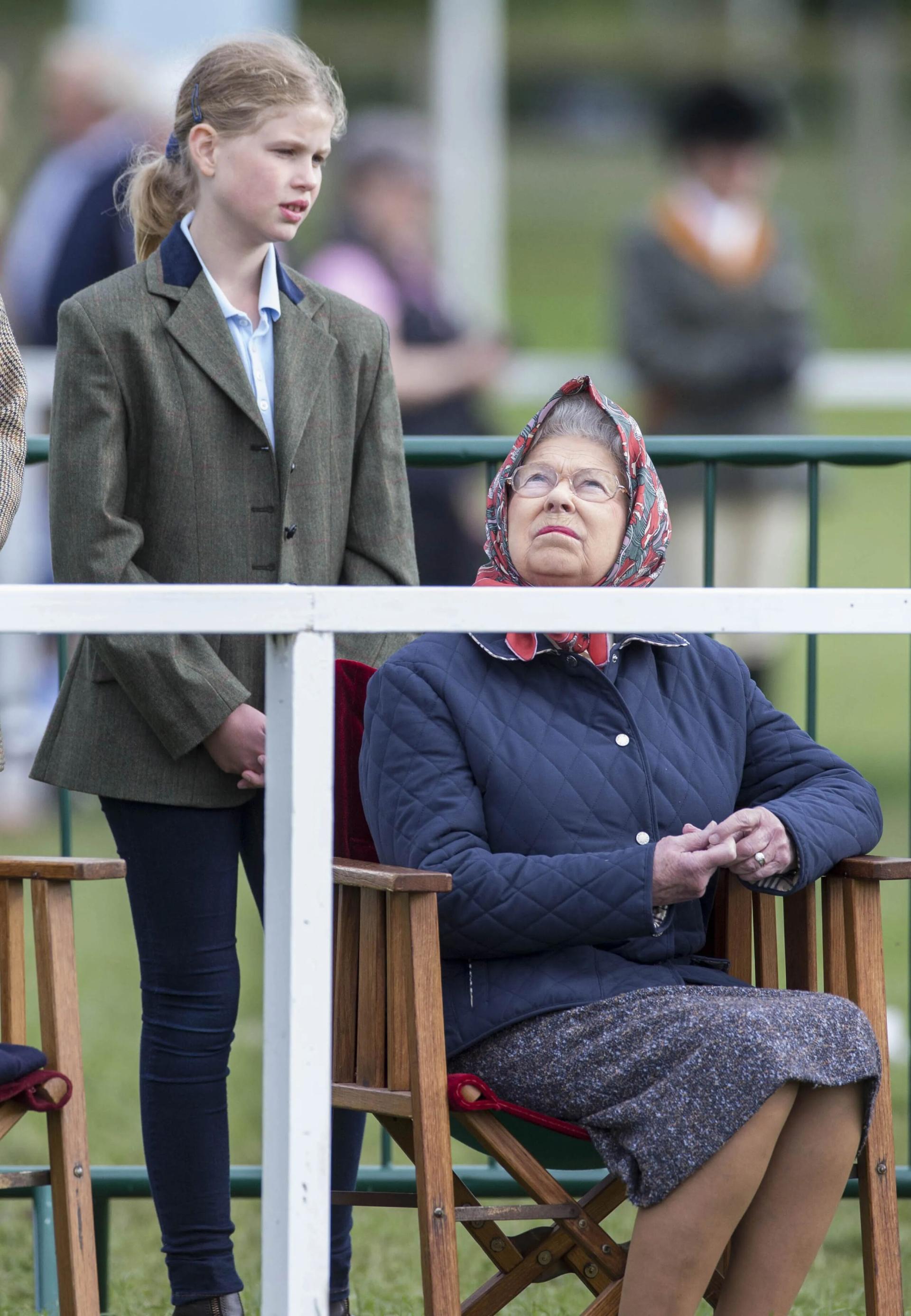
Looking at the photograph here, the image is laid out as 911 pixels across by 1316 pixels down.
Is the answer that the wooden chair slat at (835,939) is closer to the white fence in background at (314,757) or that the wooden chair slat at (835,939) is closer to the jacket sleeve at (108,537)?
the white fence in background at (314,757)

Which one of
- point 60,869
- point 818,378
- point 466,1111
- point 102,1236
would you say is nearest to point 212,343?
point 60,869

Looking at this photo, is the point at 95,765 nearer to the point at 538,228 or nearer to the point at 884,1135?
the point at 884,1135

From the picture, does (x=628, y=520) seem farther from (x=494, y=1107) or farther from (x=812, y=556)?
(x=812, y=556)

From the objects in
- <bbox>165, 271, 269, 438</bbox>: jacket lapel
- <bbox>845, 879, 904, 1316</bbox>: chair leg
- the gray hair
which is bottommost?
<bbox>845, 879, 904, 1316</bbox>: chair leg

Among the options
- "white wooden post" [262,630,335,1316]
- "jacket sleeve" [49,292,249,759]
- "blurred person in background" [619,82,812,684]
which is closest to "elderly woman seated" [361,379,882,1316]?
"jacket sleeve" [49,292,249,759]

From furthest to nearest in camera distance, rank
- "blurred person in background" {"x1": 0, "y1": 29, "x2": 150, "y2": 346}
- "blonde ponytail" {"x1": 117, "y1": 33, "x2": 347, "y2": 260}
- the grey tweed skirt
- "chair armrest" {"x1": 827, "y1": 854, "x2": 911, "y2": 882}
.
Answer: "blurred person in background" {"x1": 0, "y1": 29, "x2": 150, "y2": 346}, "blonde ponytail" {"x1": 117, "y1": 33, "x2": 347, "y2": 260}, "chair armrest" {"x1": 827, "y1": 854, "x2": 911, "y2": 882}, the grey tweed skirt

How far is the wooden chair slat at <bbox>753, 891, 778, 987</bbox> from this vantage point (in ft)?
8.88

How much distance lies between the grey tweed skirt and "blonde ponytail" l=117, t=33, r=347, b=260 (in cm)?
127

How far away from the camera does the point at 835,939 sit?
2592 mm

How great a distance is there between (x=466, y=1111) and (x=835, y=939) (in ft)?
1.78

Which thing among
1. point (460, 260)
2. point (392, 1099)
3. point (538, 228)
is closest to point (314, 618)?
point (392, 1099)

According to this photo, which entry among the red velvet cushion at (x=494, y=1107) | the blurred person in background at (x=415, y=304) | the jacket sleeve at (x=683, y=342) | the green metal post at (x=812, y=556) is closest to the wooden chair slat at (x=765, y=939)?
the red velvet cushion at (x=494, y=1107)

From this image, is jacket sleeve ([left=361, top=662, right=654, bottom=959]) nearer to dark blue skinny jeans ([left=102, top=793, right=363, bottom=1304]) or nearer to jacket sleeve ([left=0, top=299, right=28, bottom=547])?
dark blue skinny jeans ([left=102, top=793, right=363, bottom=1304])

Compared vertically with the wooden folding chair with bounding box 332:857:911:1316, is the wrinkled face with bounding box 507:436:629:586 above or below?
above
